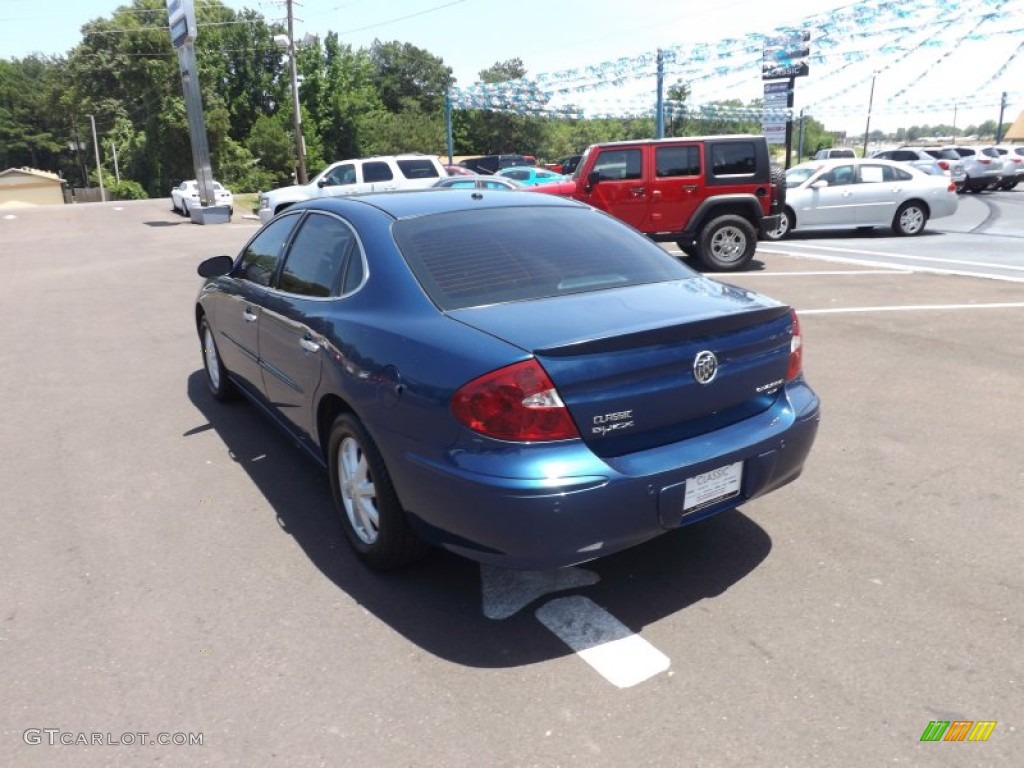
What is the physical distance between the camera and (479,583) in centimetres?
347

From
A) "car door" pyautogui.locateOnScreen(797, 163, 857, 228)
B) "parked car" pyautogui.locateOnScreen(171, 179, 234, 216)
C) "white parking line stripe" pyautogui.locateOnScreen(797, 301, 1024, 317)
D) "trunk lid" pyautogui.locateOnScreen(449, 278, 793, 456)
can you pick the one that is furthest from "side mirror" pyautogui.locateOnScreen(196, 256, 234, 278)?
"parked car" pyautogui.locateOnScreen(171, 179, 234, 216)

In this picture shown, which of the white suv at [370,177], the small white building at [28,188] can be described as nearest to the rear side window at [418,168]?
the white suv at [370,177]

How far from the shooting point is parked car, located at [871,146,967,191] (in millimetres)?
25741

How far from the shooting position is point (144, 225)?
1035 inches

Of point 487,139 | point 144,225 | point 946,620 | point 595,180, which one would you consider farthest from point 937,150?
point 487,139

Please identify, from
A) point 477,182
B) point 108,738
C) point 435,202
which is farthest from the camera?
point 477,182

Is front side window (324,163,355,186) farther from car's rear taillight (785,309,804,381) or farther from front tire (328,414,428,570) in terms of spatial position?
car's rear taillight (785,309,804,381)

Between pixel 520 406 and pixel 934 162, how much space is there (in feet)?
93.9

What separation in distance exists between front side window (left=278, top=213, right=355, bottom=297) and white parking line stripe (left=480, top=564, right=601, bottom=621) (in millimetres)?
1539

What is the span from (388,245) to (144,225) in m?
25.8

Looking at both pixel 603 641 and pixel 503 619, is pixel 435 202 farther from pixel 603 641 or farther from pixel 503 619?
pixel 603 641

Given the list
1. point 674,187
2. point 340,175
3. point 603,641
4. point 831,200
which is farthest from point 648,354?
point 340,175

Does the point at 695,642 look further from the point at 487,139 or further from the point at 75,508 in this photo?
the point at 487,139

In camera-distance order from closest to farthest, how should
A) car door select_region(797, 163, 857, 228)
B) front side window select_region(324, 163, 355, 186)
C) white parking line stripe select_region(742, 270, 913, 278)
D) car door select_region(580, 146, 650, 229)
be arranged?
white parking line stripe select_region(742, 270, 913, 278) → car door select_region(580, 146, 650, 229) → car door select_region(797, 163, 857, 228) → front side window select_region(324, 163, 355, 186)
